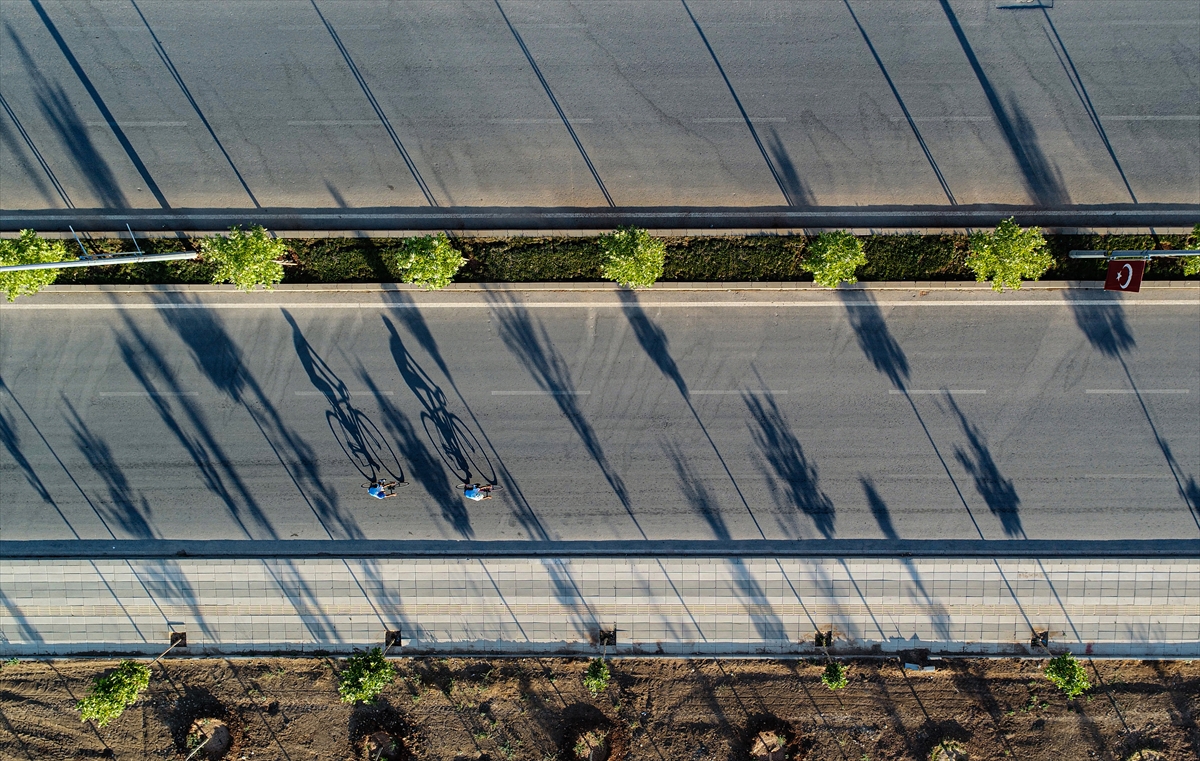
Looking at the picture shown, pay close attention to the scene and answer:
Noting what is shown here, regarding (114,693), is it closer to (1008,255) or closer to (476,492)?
(476,492)

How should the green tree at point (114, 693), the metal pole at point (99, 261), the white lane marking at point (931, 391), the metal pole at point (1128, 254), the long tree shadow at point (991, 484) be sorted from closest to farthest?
the metal pole at point (99, 261), the metal pole at point (1128, 254), the green tree at point (114, 693), the white lane marking at point (931, 391), the long tree shadow at point (991, 484)

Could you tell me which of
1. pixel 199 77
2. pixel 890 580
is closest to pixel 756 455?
pixel 890 580

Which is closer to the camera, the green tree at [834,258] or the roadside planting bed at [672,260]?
the green tree at [834,258]

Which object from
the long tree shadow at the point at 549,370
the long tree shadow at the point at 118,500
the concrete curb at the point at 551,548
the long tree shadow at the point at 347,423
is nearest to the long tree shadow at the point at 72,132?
the long tree shadow at the point at 347,423

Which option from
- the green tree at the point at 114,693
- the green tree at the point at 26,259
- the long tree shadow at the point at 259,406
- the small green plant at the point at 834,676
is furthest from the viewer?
the long tree shadow at the point at 259,406

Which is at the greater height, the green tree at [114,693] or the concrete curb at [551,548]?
the concrete curb at [551,548]

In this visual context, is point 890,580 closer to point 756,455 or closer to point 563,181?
point 756,455

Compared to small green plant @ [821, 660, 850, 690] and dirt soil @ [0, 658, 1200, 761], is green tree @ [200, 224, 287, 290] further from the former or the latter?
small green plant @ [821, 660, 850, 690]

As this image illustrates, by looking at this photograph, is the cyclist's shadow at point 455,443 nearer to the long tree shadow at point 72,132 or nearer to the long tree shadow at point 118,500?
the long tree shadow at point 118,500
